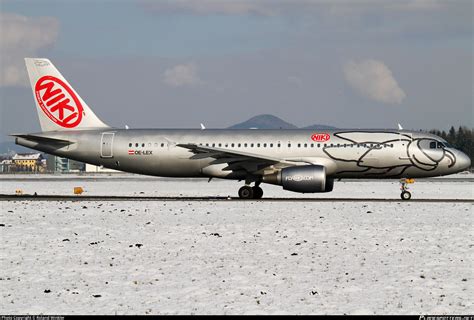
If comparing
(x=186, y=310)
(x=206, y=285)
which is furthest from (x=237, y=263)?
(x=186, y=310)

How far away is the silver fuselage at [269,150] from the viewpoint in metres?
32.9

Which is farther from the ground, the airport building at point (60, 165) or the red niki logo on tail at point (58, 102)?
the airport building at point (60, 165)

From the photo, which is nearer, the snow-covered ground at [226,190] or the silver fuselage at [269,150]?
the silver fuselage at [269,150]

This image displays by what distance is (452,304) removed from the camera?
9.93 m

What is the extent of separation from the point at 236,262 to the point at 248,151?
20.1 meters

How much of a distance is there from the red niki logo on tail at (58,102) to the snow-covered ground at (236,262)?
475 inches

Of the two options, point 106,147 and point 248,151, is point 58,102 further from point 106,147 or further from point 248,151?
point 248,151

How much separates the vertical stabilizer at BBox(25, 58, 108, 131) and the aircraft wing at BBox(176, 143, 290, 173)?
6941 mm

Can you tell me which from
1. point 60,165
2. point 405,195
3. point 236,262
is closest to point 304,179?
point 405,195

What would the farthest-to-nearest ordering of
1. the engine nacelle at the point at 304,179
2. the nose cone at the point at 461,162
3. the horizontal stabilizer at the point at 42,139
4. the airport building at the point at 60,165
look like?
the airport building at the point at 60,165
the horizontal stabilizer at the point at 42,139
the nose cone at the point at 461,162
the engine nacelle at the point at 304,179

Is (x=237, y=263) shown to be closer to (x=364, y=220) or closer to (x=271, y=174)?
(x=364, y=220)

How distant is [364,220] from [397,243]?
17.2 feet

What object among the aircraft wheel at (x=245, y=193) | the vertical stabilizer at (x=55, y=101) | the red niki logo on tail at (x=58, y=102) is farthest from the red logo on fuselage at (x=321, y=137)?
the red niki logo on tail at (x=58, y=102)

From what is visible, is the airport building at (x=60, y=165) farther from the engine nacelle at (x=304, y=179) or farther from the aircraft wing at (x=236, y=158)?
the engine nacelle at (x=304, y=179)
